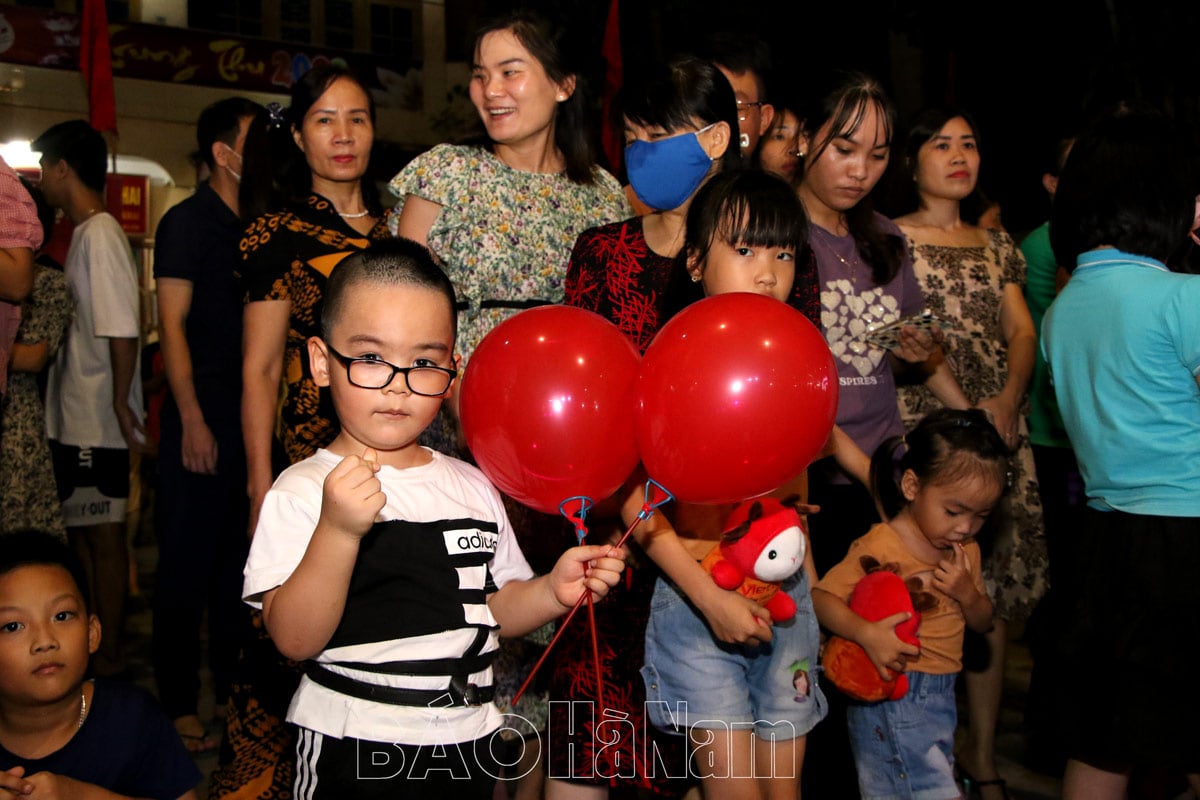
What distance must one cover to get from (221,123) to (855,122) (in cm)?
222

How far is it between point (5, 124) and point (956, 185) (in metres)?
9.11

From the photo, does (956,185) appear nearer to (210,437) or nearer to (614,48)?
(210,437)

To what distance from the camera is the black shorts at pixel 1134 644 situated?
7.99 feet

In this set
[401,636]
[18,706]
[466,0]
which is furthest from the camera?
[466,0]

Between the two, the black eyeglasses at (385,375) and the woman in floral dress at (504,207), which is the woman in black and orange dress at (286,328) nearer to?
the woman in floral dress at (504,207)

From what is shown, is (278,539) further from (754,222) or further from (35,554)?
(754,222)

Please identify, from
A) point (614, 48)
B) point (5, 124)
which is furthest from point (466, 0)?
point (614, 48)

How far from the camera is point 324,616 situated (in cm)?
164

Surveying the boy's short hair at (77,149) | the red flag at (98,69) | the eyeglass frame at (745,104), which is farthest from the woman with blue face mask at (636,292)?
the red flag at (98,69)

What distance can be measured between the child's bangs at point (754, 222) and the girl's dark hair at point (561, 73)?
84 centimetres

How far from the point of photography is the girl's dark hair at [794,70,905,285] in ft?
9.43

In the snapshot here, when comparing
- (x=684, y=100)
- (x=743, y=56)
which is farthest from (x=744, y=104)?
(x=684, y=100)

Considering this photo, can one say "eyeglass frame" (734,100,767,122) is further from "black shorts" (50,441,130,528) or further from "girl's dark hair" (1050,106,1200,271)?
"black shorts" (50,441,130,528)

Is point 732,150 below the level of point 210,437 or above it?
above
